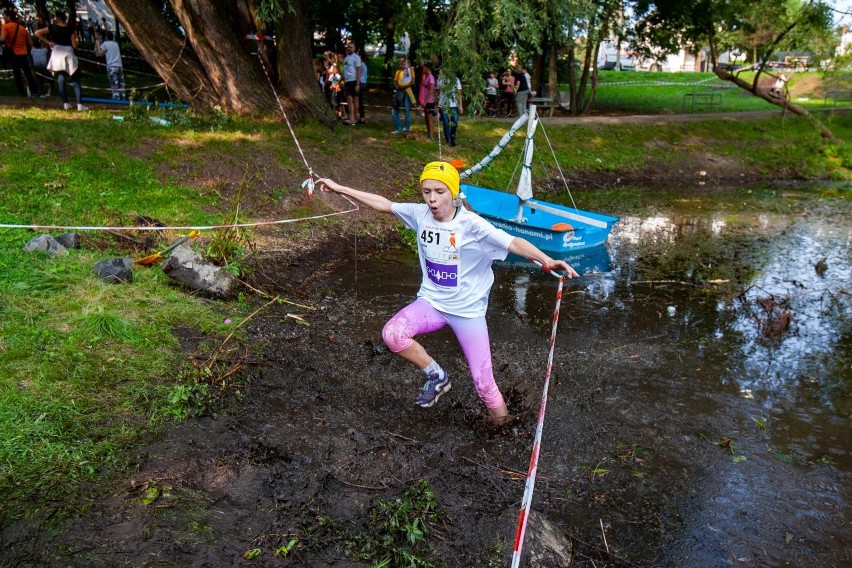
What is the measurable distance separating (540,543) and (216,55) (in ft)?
41.5

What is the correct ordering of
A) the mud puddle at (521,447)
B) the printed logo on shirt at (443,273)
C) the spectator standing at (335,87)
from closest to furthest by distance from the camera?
1. the mud puddle at (521,447)
2. the printed logo on shirt at (443,273)
3. the spectator standing at (335,87)

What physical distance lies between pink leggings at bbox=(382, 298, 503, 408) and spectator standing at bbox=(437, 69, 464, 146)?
8.35 meters

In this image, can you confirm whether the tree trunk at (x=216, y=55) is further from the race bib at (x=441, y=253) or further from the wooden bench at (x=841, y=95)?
the wooden bench at (x=841, y=95)

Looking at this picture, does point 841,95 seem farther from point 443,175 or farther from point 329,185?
point 443,175

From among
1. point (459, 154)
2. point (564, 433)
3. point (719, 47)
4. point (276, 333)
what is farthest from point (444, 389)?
point (719, 47)

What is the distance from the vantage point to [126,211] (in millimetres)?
10195

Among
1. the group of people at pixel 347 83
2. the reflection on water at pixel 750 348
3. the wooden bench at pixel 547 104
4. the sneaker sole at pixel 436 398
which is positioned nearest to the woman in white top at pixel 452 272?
the sneaker sole at pixel 436 398

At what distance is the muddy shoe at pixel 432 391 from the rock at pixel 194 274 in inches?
122

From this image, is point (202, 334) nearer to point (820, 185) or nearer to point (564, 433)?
point (564, 433)

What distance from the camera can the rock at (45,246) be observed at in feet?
26.3

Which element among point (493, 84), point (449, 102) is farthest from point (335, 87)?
point (449, 102)

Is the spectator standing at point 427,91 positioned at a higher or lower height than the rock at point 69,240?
higher

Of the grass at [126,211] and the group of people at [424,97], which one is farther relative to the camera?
the group of people at [424,97]

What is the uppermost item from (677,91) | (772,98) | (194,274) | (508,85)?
(677,91)
